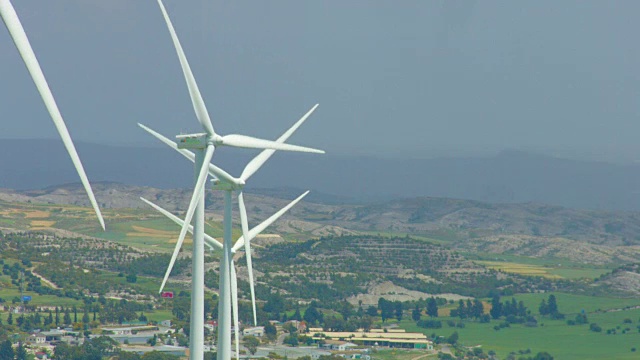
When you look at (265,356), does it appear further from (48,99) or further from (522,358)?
(48,99)

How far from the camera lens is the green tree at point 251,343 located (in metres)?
183

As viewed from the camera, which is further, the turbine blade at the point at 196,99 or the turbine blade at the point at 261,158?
the turbine blade at the point at 261,158

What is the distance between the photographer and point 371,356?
185 metres

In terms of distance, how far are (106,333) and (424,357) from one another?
46821mm

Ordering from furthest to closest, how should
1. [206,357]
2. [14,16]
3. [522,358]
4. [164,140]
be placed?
[522,358] < [206,357] < [164,140] < [14,16]

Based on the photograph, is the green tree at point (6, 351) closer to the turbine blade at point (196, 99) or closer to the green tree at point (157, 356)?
the green tree at point (157, 356)

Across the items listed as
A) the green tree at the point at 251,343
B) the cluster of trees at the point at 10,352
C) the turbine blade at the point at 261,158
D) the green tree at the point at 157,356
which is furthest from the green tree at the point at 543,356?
the turbine blade at the point at 261,158

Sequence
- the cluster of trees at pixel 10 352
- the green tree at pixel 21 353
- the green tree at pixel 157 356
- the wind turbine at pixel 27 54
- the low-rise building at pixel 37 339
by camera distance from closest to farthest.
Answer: the wind turbine at pixel 27 54 → the green tree at pixel 157 356 → the green tree at pixel 21 353 → the cluster of trees at pixel 10 352 → the low-rise building at pixel 37 339

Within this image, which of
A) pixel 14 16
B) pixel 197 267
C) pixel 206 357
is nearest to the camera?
pixel 14 16

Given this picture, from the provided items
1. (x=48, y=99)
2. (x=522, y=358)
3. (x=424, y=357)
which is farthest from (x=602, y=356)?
(x=48, y=99)

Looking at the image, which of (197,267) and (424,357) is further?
(424,357)

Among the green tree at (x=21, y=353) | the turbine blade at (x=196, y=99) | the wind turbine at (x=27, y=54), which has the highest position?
the turbine blade at (x=196, y=99)

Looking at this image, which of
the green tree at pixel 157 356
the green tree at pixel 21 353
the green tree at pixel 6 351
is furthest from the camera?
the green tree at pixel 6 351

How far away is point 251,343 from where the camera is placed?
614 feet
